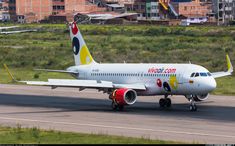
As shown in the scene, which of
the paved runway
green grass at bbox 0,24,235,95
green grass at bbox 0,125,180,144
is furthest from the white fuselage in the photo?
green grass at bbox 0,125,180,144

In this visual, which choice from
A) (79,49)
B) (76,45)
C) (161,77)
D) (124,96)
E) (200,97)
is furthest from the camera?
(76,45)

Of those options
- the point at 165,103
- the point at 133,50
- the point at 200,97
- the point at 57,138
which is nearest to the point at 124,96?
the point at 165,103

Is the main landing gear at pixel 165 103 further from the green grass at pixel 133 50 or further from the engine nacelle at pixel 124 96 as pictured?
the green grass at pixel 133 50

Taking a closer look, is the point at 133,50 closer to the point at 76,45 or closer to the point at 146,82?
the point at 76,45

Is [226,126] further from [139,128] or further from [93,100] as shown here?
[93,100]

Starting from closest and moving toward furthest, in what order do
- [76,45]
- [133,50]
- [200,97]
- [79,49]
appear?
[200,97] → [79,49] → [76,45] → [133,50]

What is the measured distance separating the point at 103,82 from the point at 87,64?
4970 mm

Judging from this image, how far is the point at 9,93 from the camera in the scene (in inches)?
2596

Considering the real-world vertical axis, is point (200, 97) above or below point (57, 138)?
above

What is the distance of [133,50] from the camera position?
347 ft

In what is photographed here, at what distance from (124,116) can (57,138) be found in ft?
37.5

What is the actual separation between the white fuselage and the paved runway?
1.51m

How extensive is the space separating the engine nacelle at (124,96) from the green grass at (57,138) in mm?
10978

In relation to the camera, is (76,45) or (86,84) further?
(76,45)
